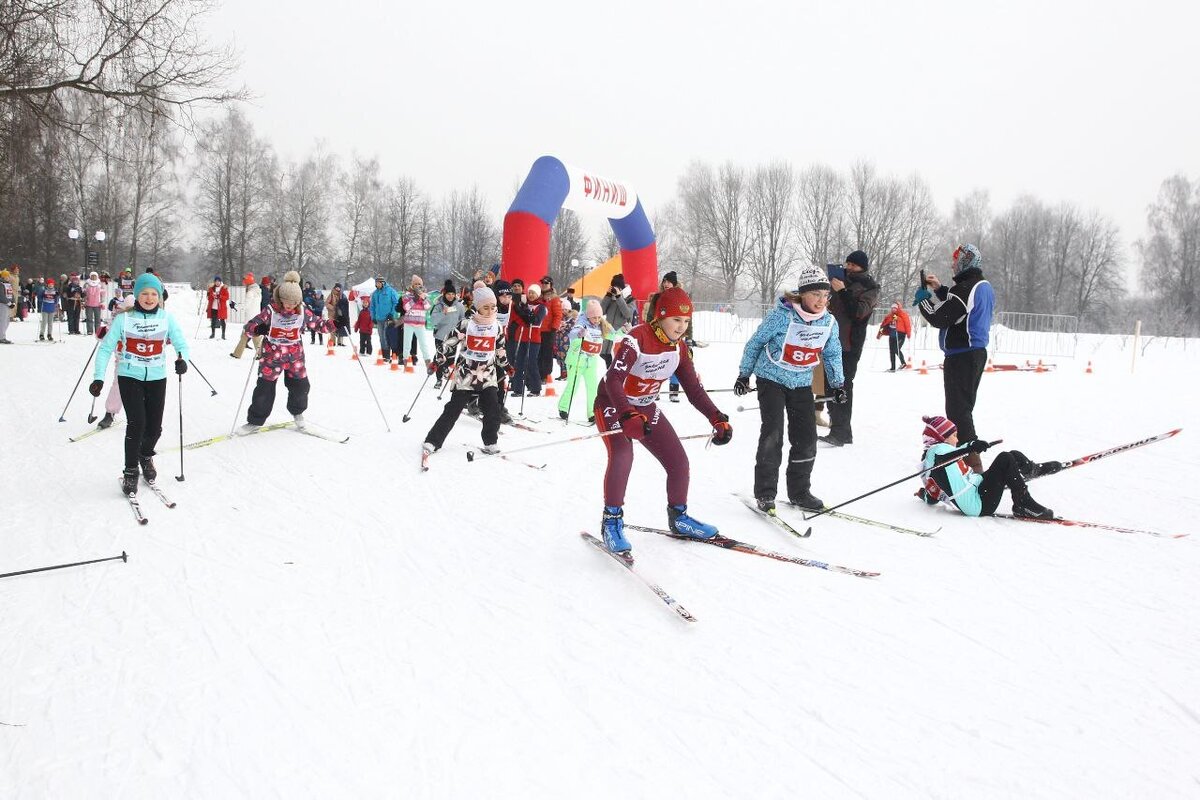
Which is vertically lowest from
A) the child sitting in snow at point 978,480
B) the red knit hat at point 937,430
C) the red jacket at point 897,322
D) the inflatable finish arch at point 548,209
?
the child sitting in snow at point 978,480

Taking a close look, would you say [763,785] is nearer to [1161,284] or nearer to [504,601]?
[504,601]

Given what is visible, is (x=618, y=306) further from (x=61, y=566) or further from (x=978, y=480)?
(x=61, y=566)

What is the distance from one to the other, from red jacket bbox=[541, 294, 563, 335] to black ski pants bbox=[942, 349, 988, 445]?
20.7ft

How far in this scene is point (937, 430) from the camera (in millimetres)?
5652

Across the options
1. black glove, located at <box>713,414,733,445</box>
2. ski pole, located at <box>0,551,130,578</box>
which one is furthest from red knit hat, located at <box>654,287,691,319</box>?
ski pole, located at <box>0,551,130,578</box>

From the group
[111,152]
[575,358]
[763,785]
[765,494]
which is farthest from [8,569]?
[111,152]

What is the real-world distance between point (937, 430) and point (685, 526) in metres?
2.43

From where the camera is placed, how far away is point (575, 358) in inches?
354

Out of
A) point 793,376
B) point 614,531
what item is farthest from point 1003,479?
point 614,531

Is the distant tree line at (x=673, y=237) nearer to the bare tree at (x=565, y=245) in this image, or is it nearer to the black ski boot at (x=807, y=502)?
the bare tree at (x=565, y=245)

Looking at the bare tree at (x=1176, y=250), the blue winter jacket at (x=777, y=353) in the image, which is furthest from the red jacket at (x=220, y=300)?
the bare tree at (x=1176, y=250)

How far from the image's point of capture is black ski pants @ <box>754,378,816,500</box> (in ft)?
17.8

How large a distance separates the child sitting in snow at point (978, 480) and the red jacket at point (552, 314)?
6.68 m

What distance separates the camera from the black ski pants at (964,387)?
20.1 ft
